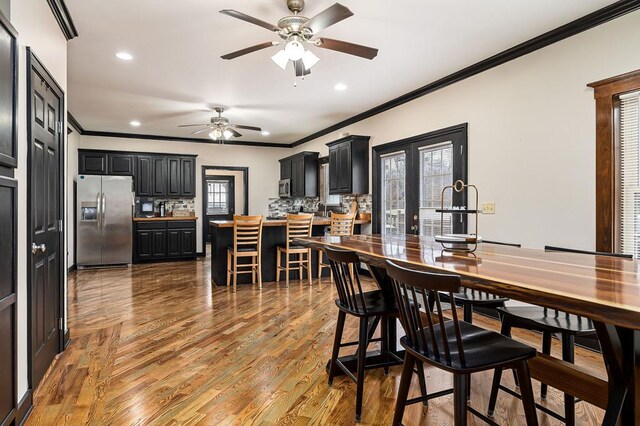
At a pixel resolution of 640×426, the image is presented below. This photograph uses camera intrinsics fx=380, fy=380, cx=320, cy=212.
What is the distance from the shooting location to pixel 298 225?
5391 mm

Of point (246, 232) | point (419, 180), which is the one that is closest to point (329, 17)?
point (419, 180)

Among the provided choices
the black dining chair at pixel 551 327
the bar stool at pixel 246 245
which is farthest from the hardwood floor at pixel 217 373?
the bar stool at pixel 246 245

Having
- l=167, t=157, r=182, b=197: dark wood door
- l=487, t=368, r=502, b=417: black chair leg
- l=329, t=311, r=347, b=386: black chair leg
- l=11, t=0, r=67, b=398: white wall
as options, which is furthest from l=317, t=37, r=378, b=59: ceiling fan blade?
l=167, t=157, r=182, b=197: dark wood door

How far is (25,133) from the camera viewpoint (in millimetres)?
2123

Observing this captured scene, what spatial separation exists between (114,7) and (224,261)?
11.1 ft

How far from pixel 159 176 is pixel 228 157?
1.53 metres

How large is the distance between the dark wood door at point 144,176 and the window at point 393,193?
474cm

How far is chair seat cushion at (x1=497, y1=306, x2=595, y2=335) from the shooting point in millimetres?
1801

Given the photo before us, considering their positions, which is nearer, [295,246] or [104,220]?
[295,246]

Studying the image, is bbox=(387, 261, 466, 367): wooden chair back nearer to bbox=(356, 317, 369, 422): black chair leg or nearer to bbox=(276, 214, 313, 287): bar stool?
bbox=(356, 317, 369, 422): black chair leg

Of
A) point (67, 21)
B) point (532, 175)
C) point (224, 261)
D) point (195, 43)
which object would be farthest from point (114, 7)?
point (532, 175)

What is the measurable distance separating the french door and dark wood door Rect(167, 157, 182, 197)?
423 cm

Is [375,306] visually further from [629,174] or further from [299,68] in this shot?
[629,174]

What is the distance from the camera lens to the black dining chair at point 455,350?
137cm
